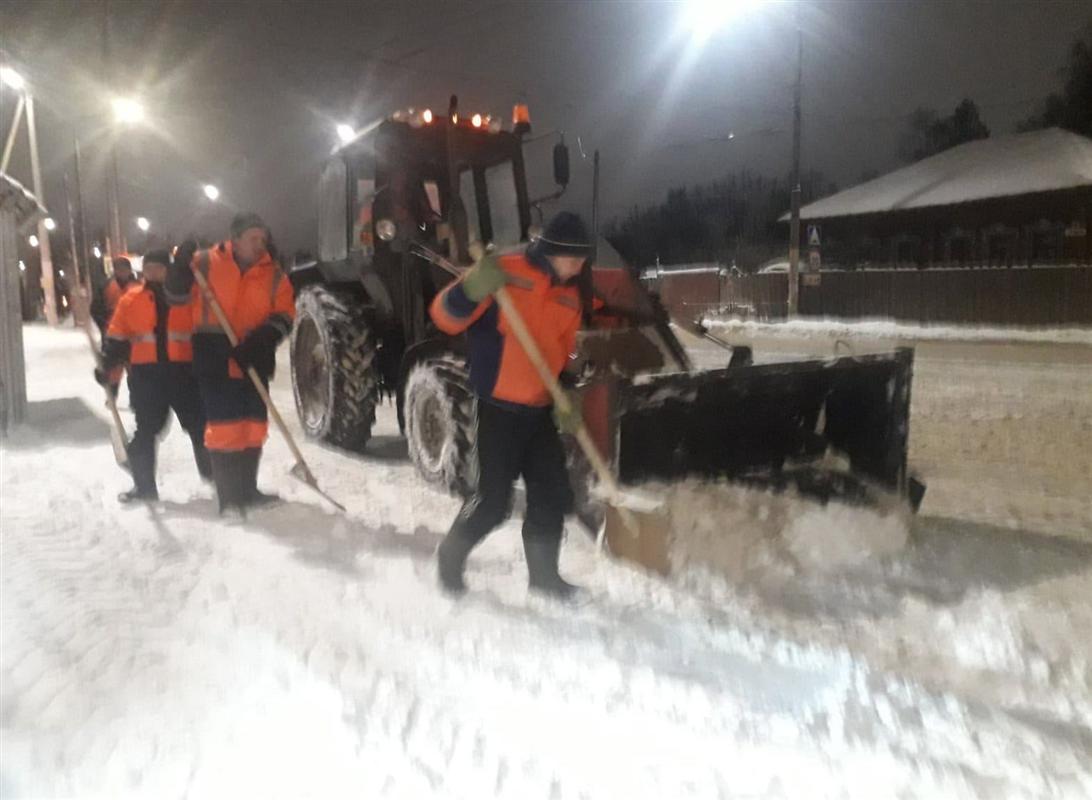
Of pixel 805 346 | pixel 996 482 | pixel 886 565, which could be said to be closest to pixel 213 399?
A: pixel 886 565

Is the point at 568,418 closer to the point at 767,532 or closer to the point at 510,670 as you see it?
the point at 510,670

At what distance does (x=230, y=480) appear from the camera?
5.05 meters

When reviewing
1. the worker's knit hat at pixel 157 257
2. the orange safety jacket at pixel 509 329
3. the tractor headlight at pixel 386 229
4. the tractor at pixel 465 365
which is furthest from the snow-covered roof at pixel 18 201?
the orange safety jacket at pixel 509 329

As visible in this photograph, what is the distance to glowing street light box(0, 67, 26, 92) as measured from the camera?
55.1ft

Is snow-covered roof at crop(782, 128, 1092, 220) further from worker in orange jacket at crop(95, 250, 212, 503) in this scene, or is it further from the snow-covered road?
worker in orange jacket at crop(95, 250, 212, 503)

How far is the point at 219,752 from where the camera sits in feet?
8.46

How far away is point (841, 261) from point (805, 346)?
14231mm

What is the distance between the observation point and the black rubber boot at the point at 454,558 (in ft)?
12.3

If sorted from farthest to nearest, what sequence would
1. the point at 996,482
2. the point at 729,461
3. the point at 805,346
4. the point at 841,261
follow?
the point at 841,261 < the point at 805,346 < the point at 996,482 < the point at 729,461

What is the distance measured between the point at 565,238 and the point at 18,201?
7.08 m

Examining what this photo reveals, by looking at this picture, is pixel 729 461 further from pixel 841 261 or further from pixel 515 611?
pixel 841 261

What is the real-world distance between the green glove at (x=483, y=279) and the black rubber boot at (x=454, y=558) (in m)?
1.03

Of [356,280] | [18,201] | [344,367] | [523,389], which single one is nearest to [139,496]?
[344,367]

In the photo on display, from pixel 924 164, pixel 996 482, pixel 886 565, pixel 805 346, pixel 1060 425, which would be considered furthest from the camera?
pixel 924 164
